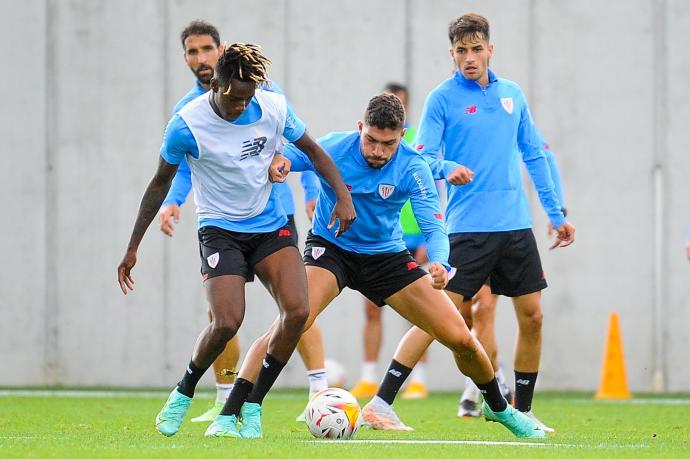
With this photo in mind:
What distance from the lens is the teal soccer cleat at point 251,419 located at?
6.94 m

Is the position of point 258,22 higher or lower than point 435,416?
higher

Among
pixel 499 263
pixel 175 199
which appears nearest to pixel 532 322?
pixel 499 263

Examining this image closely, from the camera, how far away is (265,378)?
22.9 ft

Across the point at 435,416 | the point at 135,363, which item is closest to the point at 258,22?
the point at 135,363

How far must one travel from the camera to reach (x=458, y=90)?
8320 mm

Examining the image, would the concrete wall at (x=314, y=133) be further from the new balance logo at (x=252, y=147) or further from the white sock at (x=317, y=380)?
the new balance logo at (x=252, y=147)

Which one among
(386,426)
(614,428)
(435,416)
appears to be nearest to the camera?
(386,426)

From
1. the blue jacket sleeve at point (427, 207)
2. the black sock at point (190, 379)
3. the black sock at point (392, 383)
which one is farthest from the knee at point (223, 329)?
the black sock at point (392, 383)

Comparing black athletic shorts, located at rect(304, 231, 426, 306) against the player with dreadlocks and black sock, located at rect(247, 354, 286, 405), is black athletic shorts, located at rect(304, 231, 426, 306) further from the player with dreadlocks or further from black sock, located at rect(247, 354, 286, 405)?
black sock, located at rect(247, 354, 286, 405)

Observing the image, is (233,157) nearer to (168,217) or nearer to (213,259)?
(213,259)

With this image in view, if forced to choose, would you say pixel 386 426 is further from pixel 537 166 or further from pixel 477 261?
pixel 537 166

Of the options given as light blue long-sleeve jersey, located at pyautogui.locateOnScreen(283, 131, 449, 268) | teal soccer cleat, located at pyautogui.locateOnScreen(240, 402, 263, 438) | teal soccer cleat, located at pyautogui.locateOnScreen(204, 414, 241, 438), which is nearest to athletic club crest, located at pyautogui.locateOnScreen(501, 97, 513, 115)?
light blue long-sleeve jersey, located at pyautogui.locateOnScreen(283, 131, 449, 268)

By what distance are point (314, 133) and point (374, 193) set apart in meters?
6.68

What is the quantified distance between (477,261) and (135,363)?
6.72 m
